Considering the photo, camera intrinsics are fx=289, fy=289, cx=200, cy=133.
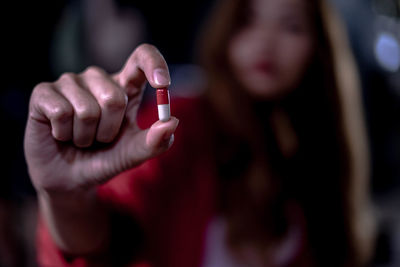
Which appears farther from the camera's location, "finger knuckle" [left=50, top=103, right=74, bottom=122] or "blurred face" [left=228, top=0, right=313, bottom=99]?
"blurred face" [left=228, top=0, right=313, bottom=99]

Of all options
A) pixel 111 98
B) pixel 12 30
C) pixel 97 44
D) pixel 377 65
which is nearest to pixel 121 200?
pixel 111 98

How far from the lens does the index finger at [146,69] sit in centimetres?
33

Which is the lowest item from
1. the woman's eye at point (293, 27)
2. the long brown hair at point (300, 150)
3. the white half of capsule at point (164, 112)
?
the long brown hair at point (300, 150)

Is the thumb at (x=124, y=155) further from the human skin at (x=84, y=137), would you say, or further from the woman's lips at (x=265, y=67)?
the woman's lips at (x=265, y=67)

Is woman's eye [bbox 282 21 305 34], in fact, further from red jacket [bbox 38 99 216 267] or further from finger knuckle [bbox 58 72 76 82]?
finger knuckle [bbox 58 72 76 82]

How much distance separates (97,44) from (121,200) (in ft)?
6.26

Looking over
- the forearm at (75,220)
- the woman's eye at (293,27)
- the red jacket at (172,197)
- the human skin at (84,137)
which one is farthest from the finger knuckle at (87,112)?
the woman's eye at (293,27)

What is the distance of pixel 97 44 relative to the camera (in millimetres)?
2211

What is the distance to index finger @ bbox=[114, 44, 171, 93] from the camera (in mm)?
333

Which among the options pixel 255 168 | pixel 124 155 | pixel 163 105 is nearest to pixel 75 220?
pixel 124 155

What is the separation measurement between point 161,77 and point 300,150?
2.77 ft

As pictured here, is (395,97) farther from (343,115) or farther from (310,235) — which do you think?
(310,235)

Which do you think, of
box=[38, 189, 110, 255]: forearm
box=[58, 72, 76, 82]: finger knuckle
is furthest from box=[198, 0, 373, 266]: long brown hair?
box=[58, 72, 76, 82]: finger knuckle

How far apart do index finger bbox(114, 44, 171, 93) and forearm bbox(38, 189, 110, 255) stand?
0.60 ft
